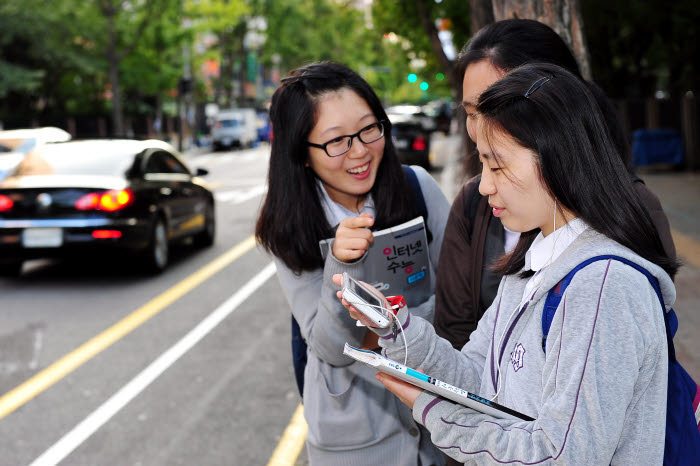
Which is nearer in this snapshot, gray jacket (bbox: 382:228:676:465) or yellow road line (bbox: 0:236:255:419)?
gray jacket (bbox: 382:228:676:465)

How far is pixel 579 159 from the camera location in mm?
1427

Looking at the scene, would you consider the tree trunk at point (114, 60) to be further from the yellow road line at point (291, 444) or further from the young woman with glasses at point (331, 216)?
the young woman with glasses at point (331, 216)

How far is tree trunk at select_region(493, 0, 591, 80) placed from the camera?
3920 mm

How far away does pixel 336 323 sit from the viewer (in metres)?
2.12

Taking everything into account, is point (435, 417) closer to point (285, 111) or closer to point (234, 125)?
point (285, 111)

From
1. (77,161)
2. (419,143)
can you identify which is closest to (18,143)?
(77,161)

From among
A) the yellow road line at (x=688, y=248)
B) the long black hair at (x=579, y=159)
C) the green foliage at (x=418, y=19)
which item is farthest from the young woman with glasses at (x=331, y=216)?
the green foliage at (x=418, y=19)

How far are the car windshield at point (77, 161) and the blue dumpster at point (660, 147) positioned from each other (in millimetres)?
12661

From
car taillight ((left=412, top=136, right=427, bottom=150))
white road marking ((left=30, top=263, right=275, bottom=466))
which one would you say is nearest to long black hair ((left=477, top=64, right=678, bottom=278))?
white road marking ((left=30, top=263, right=275, bottom=466))

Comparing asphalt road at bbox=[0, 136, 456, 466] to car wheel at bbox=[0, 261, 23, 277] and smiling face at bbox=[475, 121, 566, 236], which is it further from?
smiling face at bbox=[475, 121, 566, 236]

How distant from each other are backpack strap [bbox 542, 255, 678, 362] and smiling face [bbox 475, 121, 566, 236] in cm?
14

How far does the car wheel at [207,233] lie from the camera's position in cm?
1077

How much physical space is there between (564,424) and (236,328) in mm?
5547

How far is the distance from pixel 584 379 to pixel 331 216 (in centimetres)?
128
